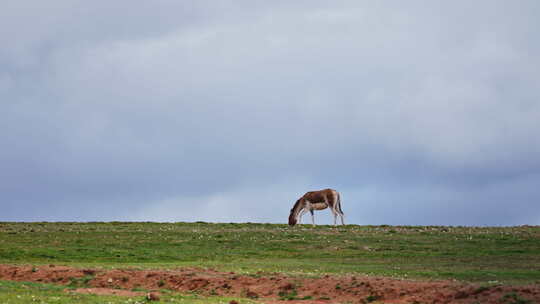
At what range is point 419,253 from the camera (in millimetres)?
43344

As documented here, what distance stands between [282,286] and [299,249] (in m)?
15.2

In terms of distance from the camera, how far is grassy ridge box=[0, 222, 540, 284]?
3669cm

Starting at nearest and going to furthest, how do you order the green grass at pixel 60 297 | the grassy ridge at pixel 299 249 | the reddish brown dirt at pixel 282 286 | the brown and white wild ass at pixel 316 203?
the green grass at pixel 60 297 < the reddish brown dirt at pixel 282 286 < the grassy ridge at pixel 299 249 < the brown and white wild ass at pixel 316 203

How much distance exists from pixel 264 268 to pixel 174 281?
19.3 feet

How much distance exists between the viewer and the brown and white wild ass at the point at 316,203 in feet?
215

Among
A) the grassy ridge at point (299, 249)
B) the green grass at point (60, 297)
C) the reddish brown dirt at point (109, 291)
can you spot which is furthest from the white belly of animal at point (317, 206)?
the green grass at point (60, 297)

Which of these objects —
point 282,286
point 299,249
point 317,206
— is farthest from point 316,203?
point 282,286

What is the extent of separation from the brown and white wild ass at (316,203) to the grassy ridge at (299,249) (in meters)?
6.80

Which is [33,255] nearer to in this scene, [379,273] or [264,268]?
[264,268]

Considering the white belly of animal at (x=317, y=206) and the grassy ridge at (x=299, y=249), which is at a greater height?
the white belly of animal at (x=317, y=206)

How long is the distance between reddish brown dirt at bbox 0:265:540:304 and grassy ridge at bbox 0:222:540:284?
3.05 meters

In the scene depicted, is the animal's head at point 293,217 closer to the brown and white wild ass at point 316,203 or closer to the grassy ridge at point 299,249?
the brown and white wild ass at point 316,203

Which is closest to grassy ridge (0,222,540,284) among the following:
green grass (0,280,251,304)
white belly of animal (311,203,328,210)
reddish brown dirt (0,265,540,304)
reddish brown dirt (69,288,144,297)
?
reddish brown dirt (0,265,540,304)

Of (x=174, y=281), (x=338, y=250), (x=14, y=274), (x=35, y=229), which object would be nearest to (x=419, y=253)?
(x=338, y=250)
